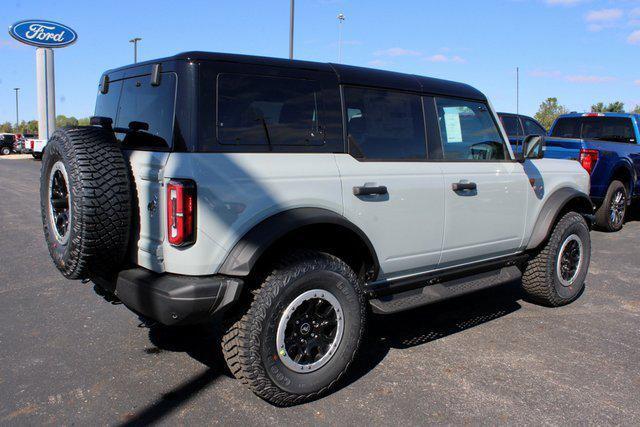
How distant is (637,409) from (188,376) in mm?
2708

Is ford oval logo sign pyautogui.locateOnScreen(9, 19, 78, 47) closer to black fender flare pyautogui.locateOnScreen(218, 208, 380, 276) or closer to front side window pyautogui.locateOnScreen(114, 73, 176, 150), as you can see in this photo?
front side window pyautogui.locateOnScreen(114, 73, 176, 150)

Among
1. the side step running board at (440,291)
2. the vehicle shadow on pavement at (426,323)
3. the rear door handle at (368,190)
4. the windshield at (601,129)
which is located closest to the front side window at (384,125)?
the rear door handle at (368,190)

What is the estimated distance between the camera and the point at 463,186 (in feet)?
13.3

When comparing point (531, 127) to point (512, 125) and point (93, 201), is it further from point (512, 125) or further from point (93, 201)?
point (93, 201)

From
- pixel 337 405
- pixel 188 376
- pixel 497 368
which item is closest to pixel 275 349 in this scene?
pixel 337 405

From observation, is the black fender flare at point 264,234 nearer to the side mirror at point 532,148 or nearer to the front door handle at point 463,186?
the front door handle at point 463,186

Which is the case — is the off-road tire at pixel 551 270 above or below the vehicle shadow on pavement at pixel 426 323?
above

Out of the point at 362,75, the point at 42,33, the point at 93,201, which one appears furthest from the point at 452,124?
the point at 42,33

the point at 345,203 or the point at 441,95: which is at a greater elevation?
the point at 441,95

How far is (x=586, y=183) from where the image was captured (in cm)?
536

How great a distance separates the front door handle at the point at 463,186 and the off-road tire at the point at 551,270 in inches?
50.6

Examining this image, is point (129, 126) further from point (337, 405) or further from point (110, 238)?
point (337, 405)

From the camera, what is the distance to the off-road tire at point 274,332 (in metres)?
3.01

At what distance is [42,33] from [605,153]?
2500cm
